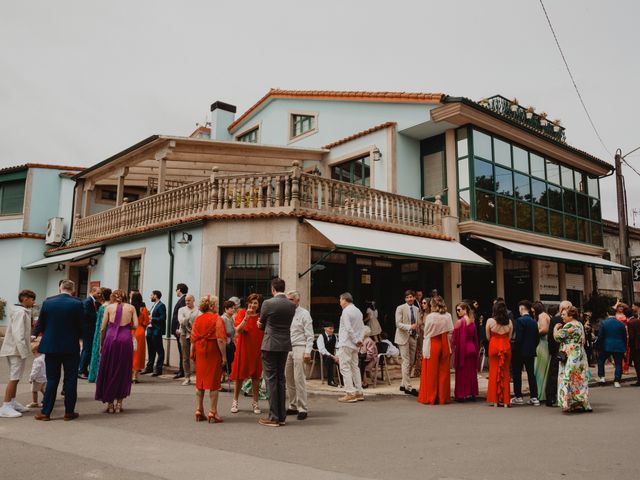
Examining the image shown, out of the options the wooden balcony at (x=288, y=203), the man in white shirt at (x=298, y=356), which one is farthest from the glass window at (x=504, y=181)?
the man in white shirt at (x=298, y=356)

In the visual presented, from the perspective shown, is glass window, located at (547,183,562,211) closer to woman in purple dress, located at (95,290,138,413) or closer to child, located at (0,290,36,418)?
woman in purple dress, located at (95,290,138,413)

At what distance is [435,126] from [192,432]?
11355mm

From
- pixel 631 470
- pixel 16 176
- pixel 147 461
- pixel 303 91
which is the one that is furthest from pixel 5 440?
pixel 16 176

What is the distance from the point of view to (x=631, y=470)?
4.51 meters

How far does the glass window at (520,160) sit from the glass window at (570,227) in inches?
112

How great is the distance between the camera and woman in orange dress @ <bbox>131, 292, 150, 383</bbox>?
9898 millimetres

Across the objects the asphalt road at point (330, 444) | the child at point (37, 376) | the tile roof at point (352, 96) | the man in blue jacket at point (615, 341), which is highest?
the tile roof at point (352, 96)

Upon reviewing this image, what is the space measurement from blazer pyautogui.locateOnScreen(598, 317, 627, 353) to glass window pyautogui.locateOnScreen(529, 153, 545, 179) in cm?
698

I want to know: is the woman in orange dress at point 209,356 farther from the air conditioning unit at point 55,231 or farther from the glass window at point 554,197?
the air conditioning unit at point 55,231

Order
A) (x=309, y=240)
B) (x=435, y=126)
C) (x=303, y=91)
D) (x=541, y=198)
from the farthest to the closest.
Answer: (x=303, y=91) → (x=541, y=198) → (x=435, y=126) → (x=309, y=240)

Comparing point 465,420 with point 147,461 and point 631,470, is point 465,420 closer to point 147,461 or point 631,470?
point 631,470

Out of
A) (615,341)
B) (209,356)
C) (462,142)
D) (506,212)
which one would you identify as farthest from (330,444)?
(506,212)

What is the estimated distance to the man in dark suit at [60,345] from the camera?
647cm

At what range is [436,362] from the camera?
8.42 meters
